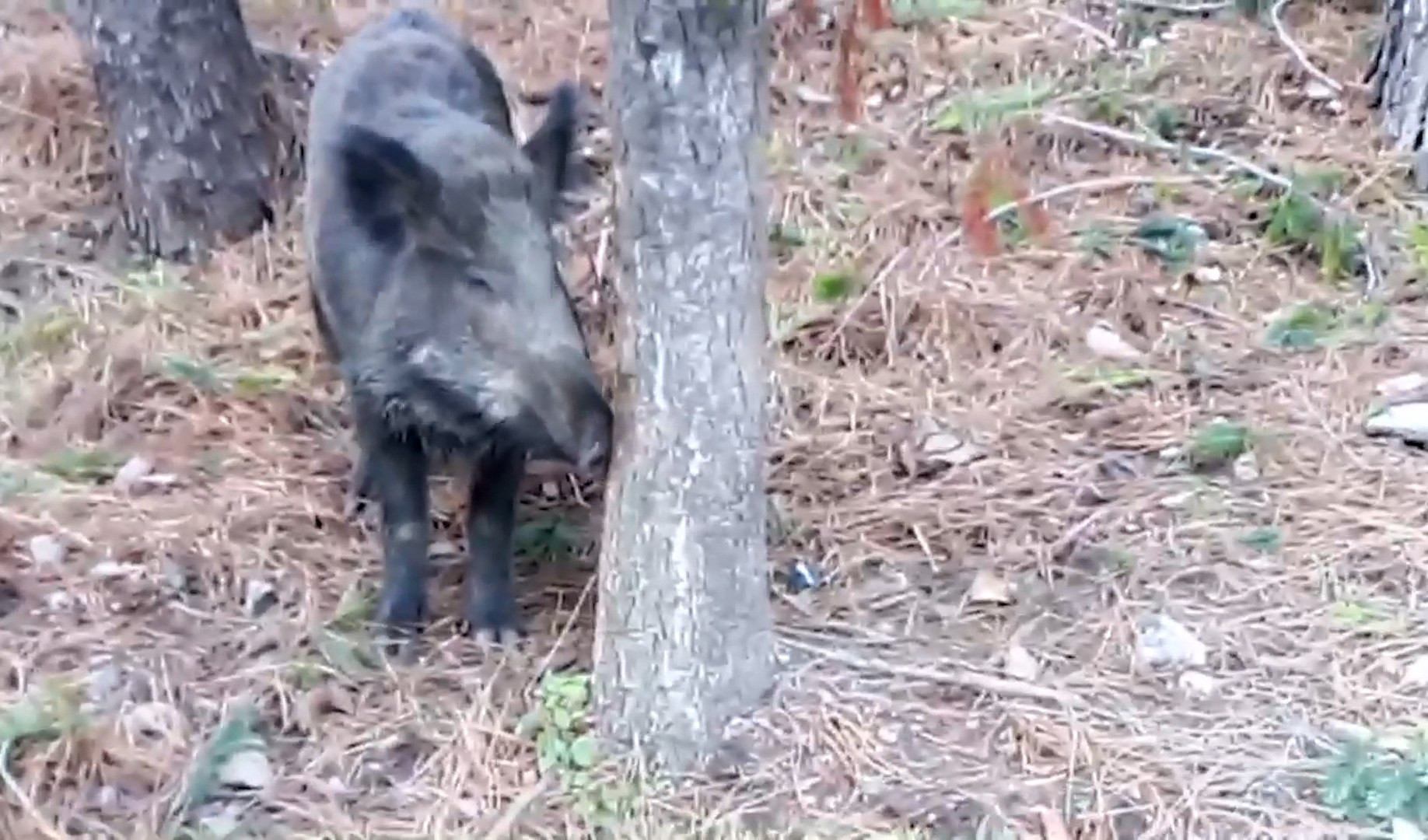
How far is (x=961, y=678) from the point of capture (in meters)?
3.30

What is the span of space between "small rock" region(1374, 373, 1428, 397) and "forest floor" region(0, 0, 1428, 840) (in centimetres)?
2

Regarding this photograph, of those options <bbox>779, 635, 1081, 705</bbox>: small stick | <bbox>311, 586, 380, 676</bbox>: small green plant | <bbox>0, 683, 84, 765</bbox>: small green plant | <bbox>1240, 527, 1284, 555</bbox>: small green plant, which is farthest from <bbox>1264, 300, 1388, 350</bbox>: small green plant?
<bbox>0, 683, 84, 765</bbox>: small green plant

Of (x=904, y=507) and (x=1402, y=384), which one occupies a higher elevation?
Answer: (x=1402, y=384)

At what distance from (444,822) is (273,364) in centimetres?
171

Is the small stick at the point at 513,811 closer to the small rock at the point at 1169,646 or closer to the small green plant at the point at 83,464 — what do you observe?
the small rock at the point at 1169,646

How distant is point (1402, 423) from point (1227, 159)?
130 cm

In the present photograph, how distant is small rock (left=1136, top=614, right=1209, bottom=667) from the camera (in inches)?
134

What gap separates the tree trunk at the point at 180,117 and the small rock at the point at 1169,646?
270 centimetres

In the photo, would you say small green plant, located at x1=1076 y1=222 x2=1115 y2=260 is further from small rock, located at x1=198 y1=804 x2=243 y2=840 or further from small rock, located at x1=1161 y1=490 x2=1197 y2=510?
small rock, located at x1=198 y1=804 x2=243 y2=840

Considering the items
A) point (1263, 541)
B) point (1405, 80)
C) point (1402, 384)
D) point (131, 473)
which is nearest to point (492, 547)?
point (131, 473)

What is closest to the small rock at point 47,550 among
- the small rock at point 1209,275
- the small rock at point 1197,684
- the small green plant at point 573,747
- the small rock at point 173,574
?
the small rock at point 173,574

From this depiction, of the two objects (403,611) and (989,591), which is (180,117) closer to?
(403,611)

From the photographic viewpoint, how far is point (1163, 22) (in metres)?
5.94

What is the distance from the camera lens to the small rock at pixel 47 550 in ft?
12.2
